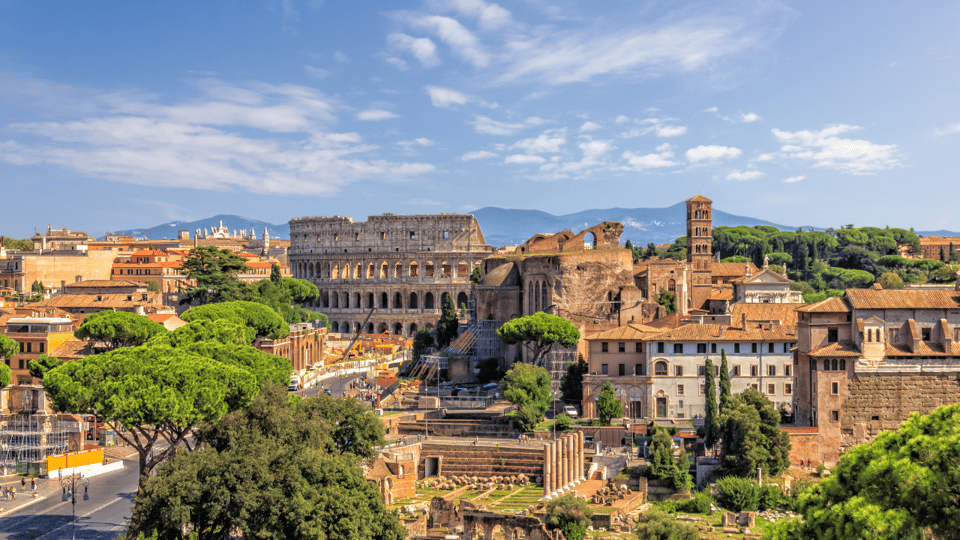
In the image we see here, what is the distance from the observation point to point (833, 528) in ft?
65.8

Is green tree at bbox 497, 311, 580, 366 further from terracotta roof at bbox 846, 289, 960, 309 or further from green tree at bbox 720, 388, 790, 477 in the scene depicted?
terracotta roof at bbox 846, 289, 960, 309

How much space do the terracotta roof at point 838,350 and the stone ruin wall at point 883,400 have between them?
3.93 ft

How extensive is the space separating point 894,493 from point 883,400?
2559 centimetres

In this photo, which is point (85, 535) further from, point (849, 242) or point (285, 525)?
point (849, 242)

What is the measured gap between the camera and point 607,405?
48094 mm

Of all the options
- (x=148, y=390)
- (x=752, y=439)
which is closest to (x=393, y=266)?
(x=752, y=439)

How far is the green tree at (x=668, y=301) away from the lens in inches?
2601

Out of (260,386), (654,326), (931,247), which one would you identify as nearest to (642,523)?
(260,386)

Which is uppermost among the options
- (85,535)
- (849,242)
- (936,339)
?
(849,242)

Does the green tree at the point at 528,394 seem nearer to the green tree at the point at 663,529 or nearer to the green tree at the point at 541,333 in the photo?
the green tree at the point at 541,333

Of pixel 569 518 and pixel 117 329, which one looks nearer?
pixel 569 518

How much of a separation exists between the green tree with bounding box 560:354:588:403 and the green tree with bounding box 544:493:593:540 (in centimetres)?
1695

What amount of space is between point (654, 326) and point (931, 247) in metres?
104

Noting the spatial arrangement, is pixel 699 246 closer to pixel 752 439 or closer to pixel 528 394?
pixel 528 394
